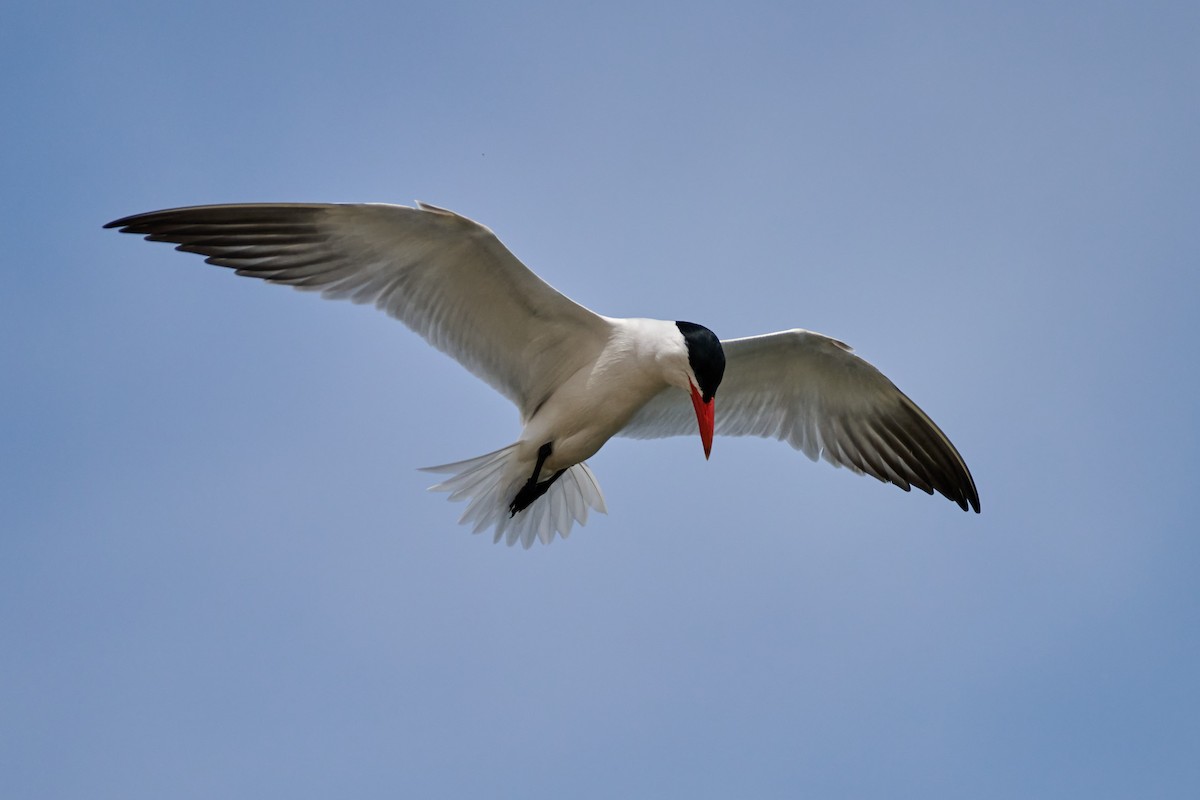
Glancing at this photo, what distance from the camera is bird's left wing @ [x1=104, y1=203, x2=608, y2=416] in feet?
24.6

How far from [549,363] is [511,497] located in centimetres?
98

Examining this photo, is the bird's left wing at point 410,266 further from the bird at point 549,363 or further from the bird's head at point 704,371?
the bird's head at point 704,371

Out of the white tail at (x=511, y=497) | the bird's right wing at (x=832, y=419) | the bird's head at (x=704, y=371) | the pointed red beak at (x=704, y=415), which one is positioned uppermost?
the bird's right wing at (x=832, y=419)

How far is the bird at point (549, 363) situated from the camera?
754cm

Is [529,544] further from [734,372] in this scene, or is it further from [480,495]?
[734,372]

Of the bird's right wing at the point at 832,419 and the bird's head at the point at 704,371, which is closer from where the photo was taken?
the bird's head at the point at 704,371

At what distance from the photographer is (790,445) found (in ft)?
30.4

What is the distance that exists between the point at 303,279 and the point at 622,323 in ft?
6.32

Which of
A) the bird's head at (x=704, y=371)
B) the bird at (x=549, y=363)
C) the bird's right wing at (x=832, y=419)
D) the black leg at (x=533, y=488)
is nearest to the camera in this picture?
the bird's head at (x=704, y=371)

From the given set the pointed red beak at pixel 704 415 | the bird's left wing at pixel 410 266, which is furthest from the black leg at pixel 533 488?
the pointed red beak at pixel 704 415

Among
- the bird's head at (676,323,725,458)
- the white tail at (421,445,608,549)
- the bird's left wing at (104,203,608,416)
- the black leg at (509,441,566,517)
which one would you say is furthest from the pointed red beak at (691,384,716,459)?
the white tail at (421,445,608,549)

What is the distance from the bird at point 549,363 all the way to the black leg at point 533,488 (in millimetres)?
10

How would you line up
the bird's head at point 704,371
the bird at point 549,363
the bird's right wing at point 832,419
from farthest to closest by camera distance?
the bird's right wing at point 832,419 < the bird at point 549,363 < the bird's head at point 704,371

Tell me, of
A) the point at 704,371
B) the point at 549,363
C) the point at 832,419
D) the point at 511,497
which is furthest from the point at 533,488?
the point at 832,419
